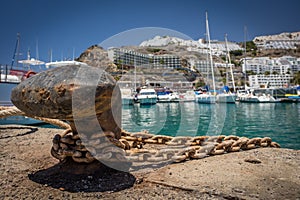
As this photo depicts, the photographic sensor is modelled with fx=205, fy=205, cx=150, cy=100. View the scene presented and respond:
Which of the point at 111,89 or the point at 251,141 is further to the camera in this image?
the point at 251,141

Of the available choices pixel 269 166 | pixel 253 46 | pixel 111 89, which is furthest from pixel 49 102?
pixel 253 46

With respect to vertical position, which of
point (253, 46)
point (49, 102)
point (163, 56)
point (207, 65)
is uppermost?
point (253, 46)

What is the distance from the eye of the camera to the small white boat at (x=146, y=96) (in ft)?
103

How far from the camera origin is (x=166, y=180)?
199cm

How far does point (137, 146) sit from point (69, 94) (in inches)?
57.6

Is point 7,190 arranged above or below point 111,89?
below

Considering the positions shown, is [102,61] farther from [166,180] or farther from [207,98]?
[207,98]

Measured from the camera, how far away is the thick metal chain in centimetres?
207

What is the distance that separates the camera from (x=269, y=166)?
7.89 ft

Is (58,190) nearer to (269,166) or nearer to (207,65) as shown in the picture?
(269,166)

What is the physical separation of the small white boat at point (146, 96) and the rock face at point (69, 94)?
94.8ft

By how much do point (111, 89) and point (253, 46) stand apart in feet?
486

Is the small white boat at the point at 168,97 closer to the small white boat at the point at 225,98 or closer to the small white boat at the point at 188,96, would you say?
the small white boat at the point at 188,96

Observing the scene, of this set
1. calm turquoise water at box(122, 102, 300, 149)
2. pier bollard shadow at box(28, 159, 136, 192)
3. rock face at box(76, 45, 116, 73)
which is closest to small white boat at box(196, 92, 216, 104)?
calm turquoise water at box(122, 102, 300, 149)
